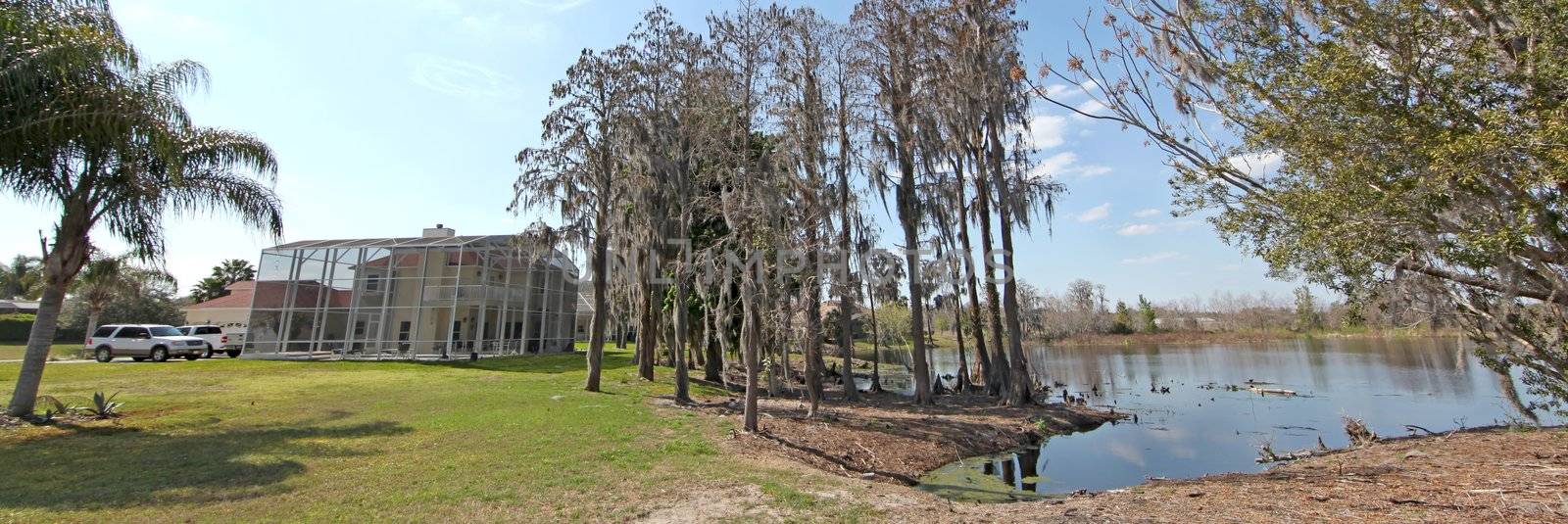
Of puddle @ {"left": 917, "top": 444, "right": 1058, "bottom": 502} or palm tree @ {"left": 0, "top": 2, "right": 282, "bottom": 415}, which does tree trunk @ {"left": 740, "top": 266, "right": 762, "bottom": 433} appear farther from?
palm tree @ {"left": 0, "top": 2, "right": 282, "bottom": 415}

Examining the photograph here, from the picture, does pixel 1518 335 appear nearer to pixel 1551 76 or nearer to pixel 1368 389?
pixel 1551 76

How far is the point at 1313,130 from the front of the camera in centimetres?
729

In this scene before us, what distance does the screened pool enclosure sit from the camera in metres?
25.2

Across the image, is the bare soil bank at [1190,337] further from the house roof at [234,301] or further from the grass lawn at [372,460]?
the house roof at [234,301]

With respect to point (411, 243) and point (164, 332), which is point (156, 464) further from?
point (164, 332)

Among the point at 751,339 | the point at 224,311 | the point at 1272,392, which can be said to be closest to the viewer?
the point at 751,339

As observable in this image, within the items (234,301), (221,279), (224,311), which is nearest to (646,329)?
(224,311)

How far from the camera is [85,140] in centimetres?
909

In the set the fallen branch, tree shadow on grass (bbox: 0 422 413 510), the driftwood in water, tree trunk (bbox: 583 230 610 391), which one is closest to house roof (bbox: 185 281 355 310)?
tree trunk (bbox: 583 230 610 391)

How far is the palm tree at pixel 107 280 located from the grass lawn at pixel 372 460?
2.37m

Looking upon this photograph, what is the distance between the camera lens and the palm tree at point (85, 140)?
8.23 meters

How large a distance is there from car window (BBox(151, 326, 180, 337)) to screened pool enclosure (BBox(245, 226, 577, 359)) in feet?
6.85

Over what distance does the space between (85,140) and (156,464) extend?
5528 millimetres

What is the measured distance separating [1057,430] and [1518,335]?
722cm
